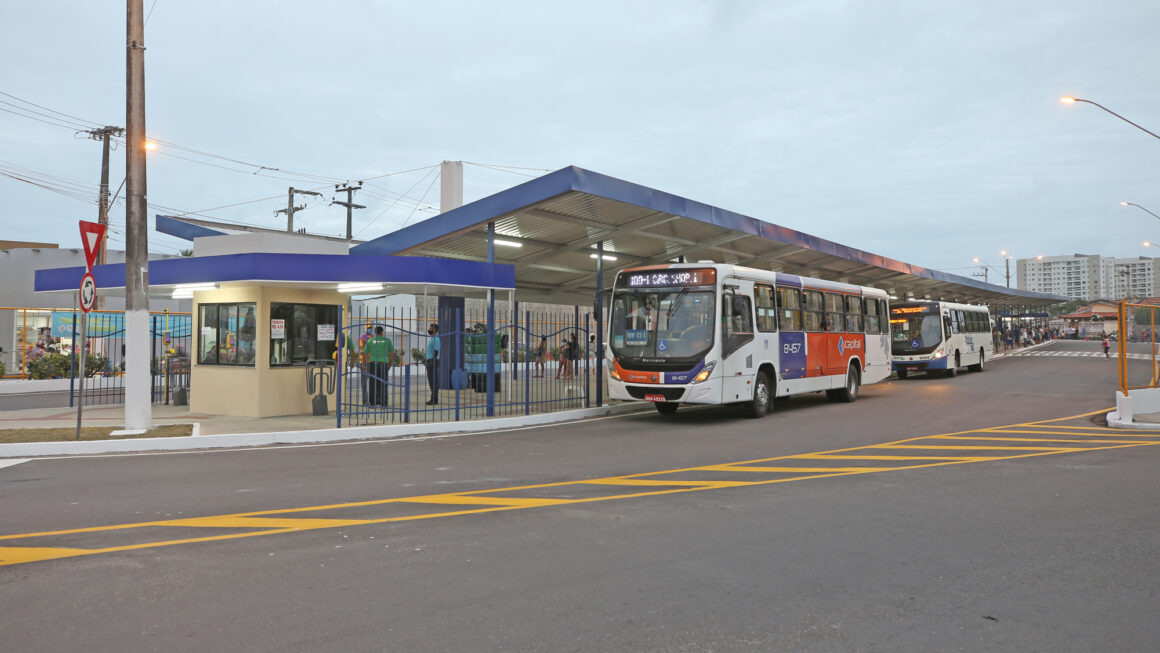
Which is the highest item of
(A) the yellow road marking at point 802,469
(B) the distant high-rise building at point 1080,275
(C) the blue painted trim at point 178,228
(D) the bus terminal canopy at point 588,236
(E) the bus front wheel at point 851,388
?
(B) the distant high-rise building at point 1080,275

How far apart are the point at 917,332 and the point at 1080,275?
181 m

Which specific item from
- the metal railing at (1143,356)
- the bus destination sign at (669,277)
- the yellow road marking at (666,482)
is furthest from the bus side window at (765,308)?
the yellow road marking at (666,482)

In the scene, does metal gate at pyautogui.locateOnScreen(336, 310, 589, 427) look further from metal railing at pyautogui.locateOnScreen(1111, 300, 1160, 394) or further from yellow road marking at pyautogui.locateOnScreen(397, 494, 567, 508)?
metal railing at pyautogui.locateOnScreen(1111, 300, 1160, 394)

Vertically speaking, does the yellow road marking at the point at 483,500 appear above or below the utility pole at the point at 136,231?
below

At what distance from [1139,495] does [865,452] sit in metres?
3.52

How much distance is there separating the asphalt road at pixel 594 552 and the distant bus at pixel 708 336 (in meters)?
3.66

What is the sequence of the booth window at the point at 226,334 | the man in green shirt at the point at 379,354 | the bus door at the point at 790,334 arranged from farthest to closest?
the bus door at the point at 790,334, the man in green shirt at the point at 379,354, the booth window at the point at 226,334

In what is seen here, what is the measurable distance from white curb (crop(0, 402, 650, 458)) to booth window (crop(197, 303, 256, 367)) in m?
3.32

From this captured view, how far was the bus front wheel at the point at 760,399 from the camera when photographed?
15.6 m

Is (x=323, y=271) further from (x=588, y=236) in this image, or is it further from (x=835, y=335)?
(x=835, y=335)

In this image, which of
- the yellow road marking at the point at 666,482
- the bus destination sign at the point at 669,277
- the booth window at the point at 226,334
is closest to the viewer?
the yellow road marking at the point at 666,482

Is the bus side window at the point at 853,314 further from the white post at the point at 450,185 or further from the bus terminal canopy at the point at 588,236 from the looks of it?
the white post at the point at 450,185

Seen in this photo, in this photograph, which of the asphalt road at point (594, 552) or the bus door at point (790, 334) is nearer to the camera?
the asphalt road at point (594, 552)

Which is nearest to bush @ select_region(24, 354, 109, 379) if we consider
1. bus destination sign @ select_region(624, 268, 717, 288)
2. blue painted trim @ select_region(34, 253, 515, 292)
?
blue painted trim @ select_region(34, 253, 515, 292)
